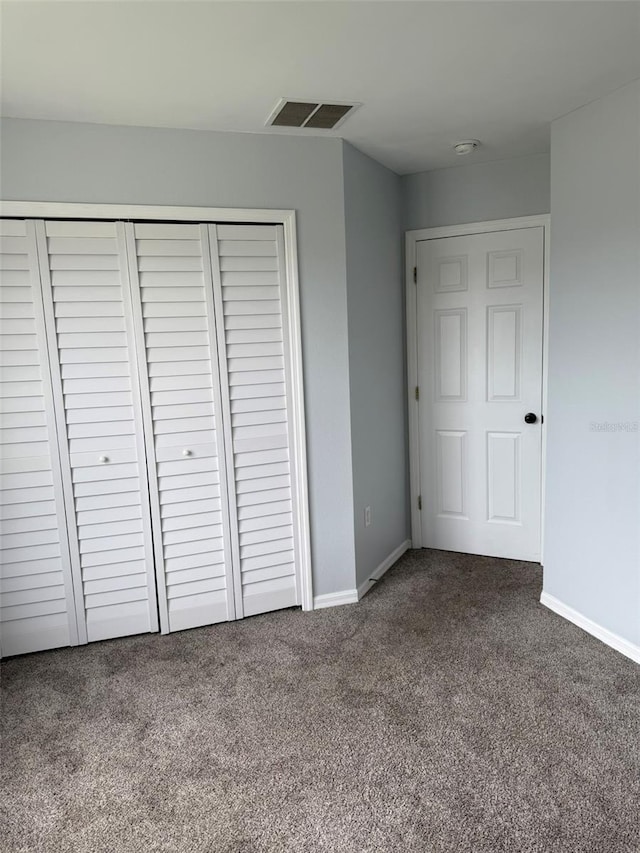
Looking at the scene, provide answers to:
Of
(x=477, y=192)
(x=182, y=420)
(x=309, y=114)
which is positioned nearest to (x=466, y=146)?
(x=477, y=192)

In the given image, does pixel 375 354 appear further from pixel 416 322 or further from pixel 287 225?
pixel 287 225

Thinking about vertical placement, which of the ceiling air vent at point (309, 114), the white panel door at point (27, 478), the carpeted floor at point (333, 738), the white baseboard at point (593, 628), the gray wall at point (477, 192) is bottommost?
the carpeted floor at point (333, 738)

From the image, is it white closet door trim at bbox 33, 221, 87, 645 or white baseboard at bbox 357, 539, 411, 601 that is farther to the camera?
white baseboard at bbox 357, 539, 411, 601

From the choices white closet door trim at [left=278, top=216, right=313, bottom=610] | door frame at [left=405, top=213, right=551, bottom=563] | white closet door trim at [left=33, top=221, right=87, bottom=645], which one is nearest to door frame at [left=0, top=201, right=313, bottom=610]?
white closet door trim at [left=278, top=216, right=313, bottom=610]

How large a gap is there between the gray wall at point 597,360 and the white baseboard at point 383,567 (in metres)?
1.02

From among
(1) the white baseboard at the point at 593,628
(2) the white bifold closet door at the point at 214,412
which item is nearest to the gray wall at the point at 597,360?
(1) the white baseboard at the point at 593,628

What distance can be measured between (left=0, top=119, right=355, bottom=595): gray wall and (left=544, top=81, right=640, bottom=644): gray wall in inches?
41.3

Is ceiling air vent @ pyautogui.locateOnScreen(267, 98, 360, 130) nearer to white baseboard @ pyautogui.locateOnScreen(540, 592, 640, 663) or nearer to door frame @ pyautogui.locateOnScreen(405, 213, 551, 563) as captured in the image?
door frame @ pyautogui.locateOnScreen(405, 213, 551, 563)

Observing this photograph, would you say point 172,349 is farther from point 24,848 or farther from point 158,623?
point 24,848

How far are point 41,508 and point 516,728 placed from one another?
223 cm

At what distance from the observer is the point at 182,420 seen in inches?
116

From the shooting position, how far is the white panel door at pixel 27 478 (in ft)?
8.77

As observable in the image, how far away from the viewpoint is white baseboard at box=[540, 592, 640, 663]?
2.66m

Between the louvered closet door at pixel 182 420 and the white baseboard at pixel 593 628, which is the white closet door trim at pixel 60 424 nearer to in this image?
the louvered closet door at pixel 182 420
